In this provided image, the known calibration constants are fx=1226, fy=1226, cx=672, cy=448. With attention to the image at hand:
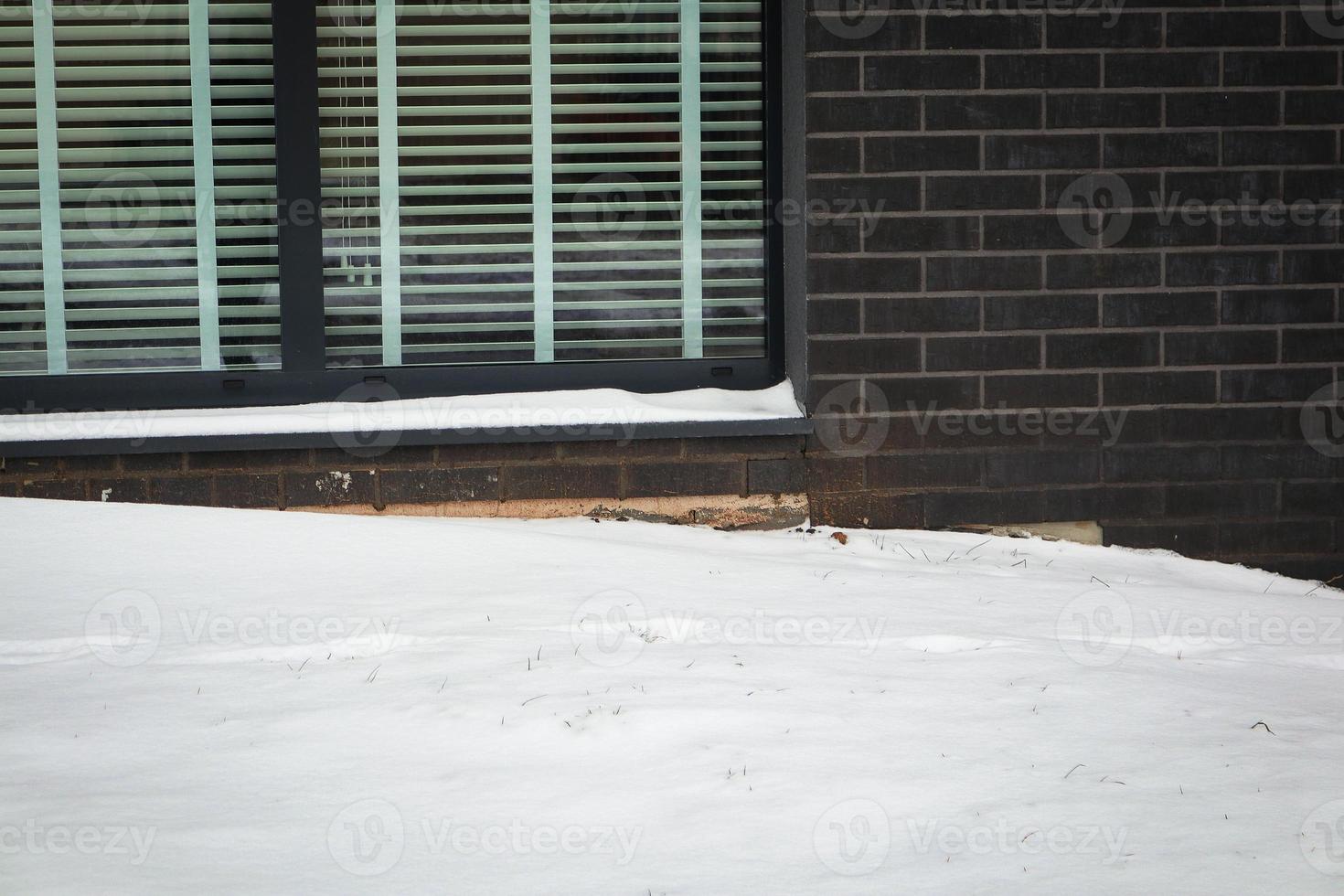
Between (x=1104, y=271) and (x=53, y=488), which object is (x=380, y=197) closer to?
(x=53, y=488)

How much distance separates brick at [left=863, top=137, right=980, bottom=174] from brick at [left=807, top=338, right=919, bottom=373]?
2.04ft

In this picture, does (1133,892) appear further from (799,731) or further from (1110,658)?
(1110,658)

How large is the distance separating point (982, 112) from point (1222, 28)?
0.93m

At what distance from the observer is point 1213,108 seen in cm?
446

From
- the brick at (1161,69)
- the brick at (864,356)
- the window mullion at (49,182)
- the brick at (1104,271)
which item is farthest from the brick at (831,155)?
the window mullion at (49,182)

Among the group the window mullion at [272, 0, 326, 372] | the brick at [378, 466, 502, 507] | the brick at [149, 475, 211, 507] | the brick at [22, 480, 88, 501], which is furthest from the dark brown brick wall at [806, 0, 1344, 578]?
the brick at [22, 480, 88, 501]

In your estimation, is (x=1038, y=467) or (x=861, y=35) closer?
(x=861, y=35)

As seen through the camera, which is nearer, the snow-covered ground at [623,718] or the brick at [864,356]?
the snow-covered ground at [623,718]

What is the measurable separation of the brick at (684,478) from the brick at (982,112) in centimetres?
145

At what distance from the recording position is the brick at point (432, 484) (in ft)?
14.8

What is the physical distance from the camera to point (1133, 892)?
2.04 meters

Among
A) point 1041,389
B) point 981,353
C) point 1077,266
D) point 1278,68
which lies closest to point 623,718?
point 981,353

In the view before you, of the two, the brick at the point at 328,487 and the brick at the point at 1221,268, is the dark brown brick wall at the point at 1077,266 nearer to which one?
the brick at the point at 1221,268

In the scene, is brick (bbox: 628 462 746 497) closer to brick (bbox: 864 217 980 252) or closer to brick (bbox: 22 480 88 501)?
brick (bbox: 864 217 980 252)
